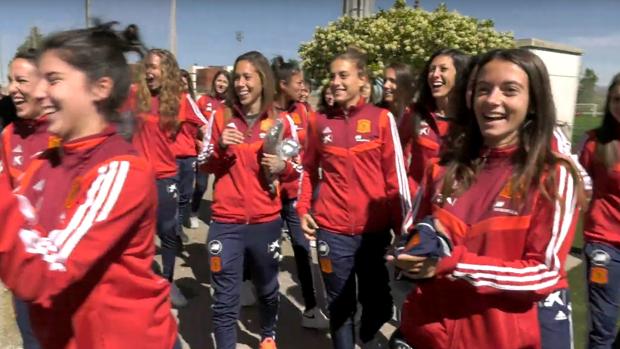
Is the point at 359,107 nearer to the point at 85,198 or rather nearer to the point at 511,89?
the point at 511,89

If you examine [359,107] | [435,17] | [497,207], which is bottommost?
[497,207]

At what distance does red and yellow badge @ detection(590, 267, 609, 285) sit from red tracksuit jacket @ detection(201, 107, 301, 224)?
2106 mm

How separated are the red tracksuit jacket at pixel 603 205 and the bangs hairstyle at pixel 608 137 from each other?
23 mm

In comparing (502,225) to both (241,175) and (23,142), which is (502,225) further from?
(23,142)

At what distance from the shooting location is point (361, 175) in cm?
366

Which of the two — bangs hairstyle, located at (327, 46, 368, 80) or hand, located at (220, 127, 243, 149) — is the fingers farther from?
bangs hairstyle, located at (327, 46, 368, 80)

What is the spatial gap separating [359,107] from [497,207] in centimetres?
189

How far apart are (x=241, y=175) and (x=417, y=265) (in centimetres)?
216

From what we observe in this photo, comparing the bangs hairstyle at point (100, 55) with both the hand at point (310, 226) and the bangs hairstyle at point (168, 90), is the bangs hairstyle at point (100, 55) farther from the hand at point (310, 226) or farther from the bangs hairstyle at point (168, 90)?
the bangs hairstyle at point (168, 90)

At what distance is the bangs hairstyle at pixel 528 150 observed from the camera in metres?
1.95

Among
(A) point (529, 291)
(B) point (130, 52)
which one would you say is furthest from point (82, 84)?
(A) point (529, 291)

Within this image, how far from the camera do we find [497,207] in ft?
6.54

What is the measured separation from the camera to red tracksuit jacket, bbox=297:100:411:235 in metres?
3.66

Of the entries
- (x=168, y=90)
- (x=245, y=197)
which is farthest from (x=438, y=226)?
(x=168, y=90)
